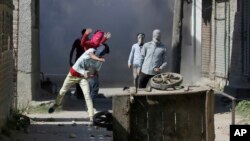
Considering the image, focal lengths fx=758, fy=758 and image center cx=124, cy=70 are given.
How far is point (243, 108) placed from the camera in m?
14.4

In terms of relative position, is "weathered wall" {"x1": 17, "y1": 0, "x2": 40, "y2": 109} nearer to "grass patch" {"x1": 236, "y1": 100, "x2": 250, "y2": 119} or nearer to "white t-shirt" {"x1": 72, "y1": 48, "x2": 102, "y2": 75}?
"white t-shirt" {"x1": 72, "y1": 48, "x2": 102, "y2": 75}

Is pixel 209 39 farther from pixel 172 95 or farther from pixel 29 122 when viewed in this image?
pixel 172 95

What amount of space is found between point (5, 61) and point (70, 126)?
2.11 meters

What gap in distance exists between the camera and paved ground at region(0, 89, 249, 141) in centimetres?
1120

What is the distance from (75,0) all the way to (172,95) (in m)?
16.1

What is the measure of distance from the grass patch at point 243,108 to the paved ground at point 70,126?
0.24 meters

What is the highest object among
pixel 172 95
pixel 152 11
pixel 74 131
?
pixel 152 11

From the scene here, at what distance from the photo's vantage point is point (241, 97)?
16719mm

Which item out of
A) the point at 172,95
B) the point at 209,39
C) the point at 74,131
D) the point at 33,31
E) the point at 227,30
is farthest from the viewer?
the point at 209,39

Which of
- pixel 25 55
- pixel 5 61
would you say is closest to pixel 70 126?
pixel 5 61

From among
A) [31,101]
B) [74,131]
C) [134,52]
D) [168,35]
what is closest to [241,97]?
[134,52]

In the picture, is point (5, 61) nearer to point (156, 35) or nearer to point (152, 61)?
point (156, 35)

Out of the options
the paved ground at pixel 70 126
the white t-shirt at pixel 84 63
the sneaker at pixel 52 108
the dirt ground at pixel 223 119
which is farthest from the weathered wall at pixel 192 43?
the white t-shirt at pixel 84 63

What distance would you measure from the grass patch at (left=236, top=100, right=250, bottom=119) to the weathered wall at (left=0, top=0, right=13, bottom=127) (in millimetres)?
4458
